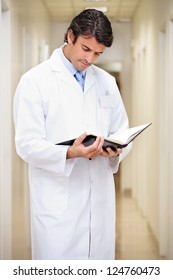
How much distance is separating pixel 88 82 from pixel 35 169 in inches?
13.4

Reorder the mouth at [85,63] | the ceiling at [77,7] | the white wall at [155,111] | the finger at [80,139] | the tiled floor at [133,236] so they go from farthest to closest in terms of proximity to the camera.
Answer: the ceiling at [77,7], the tiled floor at [133,236], the white wall at [155,111], the mouth at [85,63], the finger at [80,139]

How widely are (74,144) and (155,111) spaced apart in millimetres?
2289

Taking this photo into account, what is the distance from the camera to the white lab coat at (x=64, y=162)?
162 cm

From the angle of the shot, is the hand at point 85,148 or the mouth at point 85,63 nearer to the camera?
the hand at point 85,148

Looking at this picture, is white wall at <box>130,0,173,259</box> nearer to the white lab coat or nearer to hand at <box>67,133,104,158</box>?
the white lab coat

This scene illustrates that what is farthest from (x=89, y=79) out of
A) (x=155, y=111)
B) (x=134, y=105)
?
(x=134, y=105)

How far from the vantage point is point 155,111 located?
3785 millimetres

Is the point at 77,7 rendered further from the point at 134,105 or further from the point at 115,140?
the point at 115,140

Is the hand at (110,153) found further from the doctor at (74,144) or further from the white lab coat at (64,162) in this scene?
the white lab coat at (64,162)

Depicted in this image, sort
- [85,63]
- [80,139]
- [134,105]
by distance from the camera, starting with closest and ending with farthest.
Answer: [80,139] → [85,63] → [134,105]

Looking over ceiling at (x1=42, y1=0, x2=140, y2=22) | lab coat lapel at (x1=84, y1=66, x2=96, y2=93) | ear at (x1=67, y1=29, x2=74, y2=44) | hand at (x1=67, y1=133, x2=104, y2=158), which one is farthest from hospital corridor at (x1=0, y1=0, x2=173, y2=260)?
ear at (x1=67, y1=29, x2=74, y2=44)

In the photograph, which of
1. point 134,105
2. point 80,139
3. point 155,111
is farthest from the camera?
Result: point 134,105

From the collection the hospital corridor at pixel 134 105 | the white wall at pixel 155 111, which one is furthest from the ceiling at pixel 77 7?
the white wall at pixel 155 111
